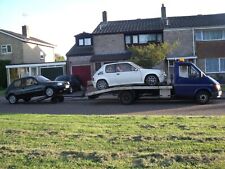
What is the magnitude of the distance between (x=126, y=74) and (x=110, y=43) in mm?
19368

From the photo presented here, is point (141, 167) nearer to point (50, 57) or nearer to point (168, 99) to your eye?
point (168, 99)

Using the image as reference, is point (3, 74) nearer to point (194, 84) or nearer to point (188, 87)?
point (188, 87)

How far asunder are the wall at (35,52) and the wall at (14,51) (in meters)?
0.69

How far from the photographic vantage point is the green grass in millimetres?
6934

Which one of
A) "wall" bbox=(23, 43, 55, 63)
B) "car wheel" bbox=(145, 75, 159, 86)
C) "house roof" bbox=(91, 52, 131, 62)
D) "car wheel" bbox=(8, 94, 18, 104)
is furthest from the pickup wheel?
"wall" bbox=(23, 43, 55, 63)

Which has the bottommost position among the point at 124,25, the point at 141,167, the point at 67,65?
the point at 141,167

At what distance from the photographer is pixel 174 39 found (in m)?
39.0

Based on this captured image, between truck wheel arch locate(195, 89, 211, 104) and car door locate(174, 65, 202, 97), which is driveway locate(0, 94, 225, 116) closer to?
truck wheel arch locate(195, 89, 211, 104)

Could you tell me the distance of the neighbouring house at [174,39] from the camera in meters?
38.3

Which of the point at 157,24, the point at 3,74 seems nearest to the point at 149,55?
the point at 157,24

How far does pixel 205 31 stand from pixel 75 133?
3079 cm

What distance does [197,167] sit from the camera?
649cm

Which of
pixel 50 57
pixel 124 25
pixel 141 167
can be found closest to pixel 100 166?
pixel 141 167

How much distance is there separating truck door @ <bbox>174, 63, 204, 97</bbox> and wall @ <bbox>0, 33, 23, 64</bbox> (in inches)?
1238
